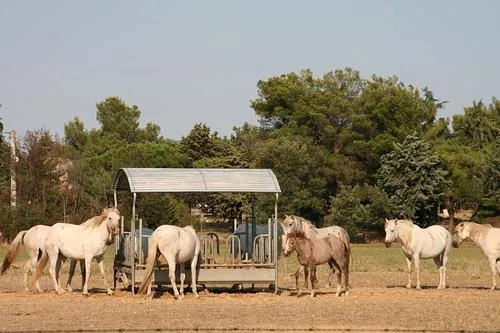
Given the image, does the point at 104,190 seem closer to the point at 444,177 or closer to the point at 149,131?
the point at 444,177

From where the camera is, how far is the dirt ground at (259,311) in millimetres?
15547

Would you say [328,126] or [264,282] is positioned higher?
[328,126]

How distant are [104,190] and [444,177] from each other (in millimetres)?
24558

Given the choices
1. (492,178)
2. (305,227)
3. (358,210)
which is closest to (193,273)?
(305,227)

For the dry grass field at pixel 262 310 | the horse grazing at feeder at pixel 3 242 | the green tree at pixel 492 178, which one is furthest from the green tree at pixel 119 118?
the dry grass field at pixel 262 310

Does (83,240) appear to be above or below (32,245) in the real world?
above

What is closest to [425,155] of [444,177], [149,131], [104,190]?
[444,177]

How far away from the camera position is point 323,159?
246 ft

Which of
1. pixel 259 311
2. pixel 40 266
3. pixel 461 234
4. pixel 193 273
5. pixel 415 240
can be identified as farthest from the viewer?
pixel 461 234

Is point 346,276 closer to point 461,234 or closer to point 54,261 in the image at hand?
point 461,234

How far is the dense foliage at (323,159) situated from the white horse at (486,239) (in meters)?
29.1

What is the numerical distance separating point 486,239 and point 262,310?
8.29 meters

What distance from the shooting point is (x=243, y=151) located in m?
78.2

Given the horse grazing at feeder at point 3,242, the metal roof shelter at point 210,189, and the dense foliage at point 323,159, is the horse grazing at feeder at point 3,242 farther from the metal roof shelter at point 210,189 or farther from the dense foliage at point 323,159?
the metal roof shelter at point 210,189
